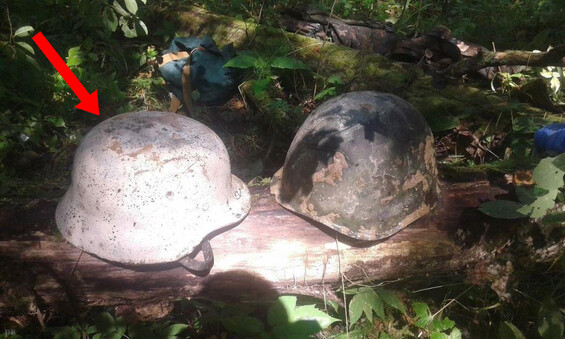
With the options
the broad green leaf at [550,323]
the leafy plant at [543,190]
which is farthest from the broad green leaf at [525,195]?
the broad green leaf at [550,323]

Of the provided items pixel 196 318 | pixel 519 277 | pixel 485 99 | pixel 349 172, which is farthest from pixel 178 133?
pixel 485 99

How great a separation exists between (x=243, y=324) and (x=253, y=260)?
0.37 metres

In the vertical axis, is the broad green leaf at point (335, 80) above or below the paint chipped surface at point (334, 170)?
above

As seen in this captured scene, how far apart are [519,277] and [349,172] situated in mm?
1424

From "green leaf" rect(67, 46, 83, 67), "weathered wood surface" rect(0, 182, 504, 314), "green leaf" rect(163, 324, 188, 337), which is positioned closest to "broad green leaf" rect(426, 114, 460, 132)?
"weathered wood surface" rect(0, 182, 504, 314)

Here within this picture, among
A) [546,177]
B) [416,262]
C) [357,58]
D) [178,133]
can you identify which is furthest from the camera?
[357,58]

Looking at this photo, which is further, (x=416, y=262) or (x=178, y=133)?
(x=416, y=262)

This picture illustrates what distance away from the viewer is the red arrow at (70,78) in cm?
399

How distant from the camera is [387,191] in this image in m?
2.44

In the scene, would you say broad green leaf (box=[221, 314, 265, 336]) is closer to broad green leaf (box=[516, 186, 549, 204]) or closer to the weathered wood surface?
the weathered wood surface

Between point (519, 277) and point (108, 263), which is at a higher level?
point (108, 263)

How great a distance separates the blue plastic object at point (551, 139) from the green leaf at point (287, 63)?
2082mm

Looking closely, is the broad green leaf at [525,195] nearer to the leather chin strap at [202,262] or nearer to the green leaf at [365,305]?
the green leaf at [365,305]

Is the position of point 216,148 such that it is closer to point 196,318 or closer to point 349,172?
point 349,172
